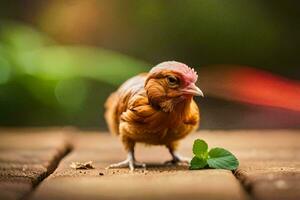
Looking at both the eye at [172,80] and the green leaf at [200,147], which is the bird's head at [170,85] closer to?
the eye at [172,80]

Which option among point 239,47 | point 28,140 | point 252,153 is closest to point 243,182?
point 252,153

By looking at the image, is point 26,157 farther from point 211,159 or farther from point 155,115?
point 211,159

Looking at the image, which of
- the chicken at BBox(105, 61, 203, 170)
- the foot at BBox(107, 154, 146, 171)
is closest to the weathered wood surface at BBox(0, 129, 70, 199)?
the foot at BBox(107, 154, 146, 171)

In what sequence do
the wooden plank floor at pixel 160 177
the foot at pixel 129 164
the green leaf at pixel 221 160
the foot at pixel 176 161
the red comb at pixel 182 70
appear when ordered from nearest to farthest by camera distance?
the wooden plank floor at pixel 160 177, the green leaf at pixel 221 160, the red comb at pixel 182 70, the foot at pixel 129 164, the foot at pixel 176 161

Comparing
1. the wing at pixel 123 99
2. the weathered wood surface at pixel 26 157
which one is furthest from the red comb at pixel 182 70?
the weathered wood surface at pixel 26 157

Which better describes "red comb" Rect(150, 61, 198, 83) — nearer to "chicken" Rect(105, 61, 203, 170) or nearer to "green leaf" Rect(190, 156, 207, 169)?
"chicken" Rect(105, 61, 203, 170)

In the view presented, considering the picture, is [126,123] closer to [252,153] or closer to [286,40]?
[252,153]
